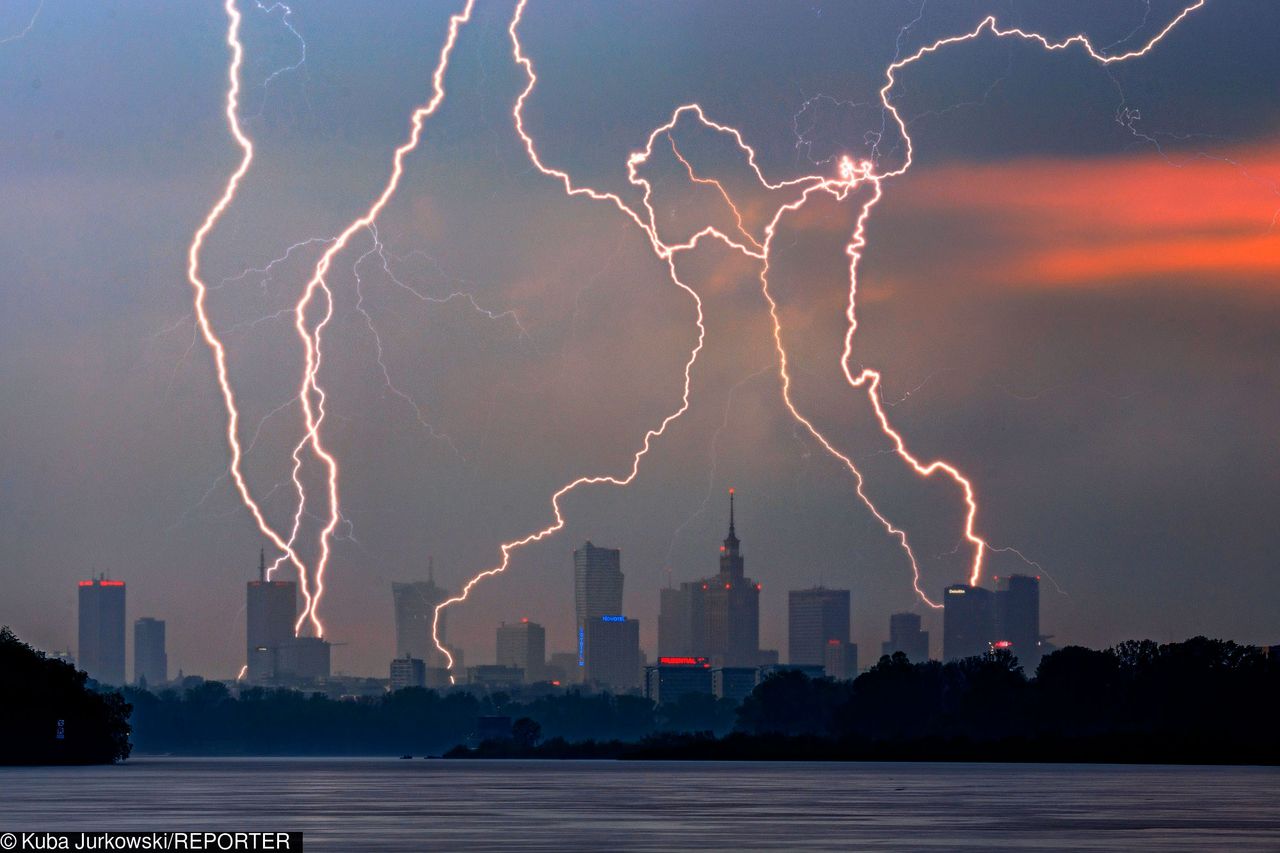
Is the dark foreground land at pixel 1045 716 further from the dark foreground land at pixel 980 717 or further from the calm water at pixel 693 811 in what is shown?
the calm water at pixel 693 811

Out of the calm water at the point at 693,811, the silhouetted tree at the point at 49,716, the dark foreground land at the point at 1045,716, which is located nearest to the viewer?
the calm water at the point at 693,811

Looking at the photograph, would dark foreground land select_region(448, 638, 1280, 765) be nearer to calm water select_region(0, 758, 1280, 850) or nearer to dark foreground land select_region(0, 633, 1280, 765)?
dark foreground land select_region(0, 633, 1280, 765)

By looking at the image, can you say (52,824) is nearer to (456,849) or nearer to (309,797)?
(456,849)

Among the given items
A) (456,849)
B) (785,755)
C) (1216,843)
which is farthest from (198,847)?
(785,755)

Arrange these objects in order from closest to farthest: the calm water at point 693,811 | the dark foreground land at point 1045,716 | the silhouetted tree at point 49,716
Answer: the calm water at point 693,811 → the silhouetted tree at point 49,716 → the dark foreground land at point 1045,716

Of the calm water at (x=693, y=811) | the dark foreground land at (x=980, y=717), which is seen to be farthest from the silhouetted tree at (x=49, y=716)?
the calm water at (x=693, y=811)

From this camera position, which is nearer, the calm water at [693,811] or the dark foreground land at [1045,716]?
the calm water at [693,811]

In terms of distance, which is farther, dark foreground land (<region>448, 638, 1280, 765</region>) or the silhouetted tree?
dark foreground land (<region>448, 638, 1280, 765</region>)

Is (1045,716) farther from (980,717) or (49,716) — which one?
(49,716)

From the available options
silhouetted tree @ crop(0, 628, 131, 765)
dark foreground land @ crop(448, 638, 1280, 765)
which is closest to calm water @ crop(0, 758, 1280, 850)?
silhouetted tree @ crop(0, 628, 131, 765)
